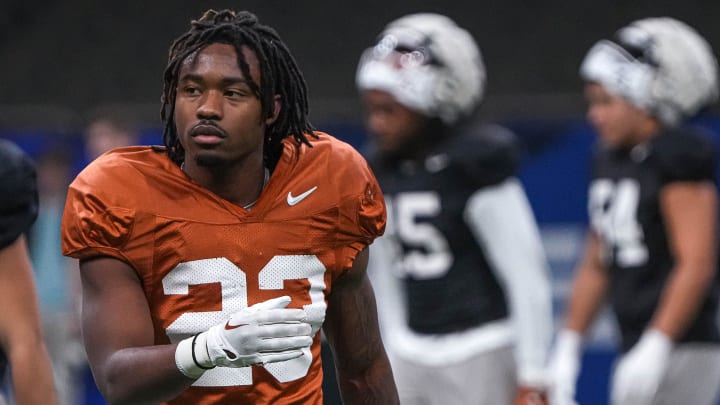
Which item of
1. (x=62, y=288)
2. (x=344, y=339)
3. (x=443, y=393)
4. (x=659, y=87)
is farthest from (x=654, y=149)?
(x=62, y=288)

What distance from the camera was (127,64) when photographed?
7.55 meters

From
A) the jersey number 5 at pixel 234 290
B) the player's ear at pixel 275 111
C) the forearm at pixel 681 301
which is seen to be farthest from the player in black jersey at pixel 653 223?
the player's ear at pixel 275 111

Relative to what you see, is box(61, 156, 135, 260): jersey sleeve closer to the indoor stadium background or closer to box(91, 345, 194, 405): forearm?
box(91, 345, 194, 405): forearm

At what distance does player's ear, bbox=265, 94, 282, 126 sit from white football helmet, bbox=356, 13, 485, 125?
83.0 inches

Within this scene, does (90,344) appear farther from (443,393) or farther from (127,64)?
(127,64)

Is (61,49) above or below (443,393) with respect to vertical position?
above

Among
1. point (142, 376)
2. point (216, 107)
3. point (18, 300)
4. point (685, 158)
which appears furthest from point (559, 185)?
point (142, 376)

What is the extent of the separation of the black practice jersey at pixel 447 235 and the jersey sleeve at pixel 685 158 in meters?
0.48

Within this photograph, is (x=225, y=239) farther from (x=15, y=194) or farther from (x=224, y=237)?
(x=15, y=194)

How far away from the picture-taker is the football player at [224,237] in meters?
2.42

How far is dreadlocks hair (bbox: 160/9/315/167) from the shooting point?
2.56 metres

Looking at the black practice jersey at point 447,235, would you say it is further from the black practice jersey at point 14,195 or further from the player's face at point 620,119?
the black practice jersey at point 14,195

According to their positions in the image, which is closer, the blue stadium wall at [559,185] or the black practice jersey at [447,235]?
the black practice jersey at [447,235]

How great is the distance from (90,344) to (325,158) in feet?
1.84
